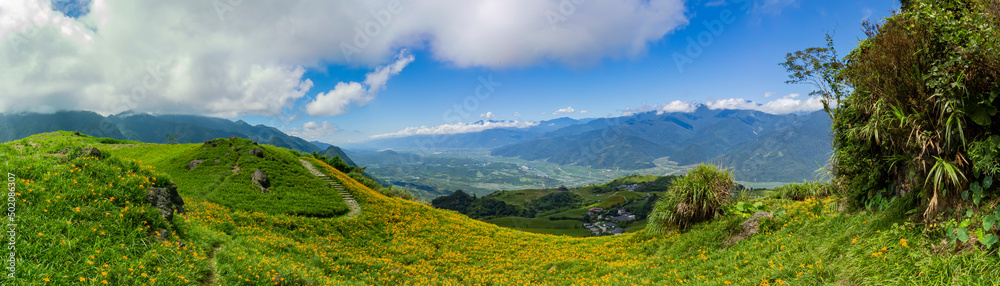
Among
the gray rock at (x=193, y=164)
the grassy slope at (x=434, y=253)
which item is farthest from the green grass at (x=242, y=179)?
the grassy slope at (x=434, y=253)

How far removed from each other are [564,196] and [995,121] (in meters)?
193

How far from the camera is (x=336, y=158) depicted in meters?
48.5

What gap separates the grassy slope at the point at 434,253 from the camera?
17.9 ft

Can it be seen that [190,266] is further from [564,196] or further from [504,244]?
[564,196]

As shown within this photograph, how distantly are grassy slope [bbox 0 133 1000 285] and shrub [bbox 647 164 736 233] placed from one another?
2.40 ft

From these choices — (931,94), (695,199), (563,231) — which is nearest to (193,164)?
(695,199)

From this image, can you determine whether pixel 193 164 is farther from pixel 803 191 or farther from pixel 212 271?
pixel 803 191

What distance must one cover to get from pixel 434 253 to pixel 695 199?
39.4ft

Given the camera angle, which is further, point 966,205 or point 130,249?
point 130,249

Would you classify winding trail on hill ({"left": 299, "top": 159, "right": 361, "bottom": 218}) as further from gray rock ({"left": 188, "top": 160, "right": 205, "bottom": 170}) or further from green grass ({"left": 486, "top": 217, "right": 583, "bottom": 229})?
green grass ({"left": 486, "top": 217, "right": 583, "bottom": 229})

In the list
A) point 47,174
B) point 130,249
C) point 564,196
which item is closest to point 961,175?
point 130,249

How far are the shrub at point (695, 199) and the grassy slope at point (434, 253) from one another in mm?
730

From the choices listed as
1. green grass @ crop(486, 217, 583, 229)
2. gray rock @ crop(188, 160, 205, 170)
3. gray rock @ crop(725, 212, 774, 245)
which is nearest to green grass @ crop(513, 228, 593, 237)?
green grass @ crop(486, 217, 583, 229)

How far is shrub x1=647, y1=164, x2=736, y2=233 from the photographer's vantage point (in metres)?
12.7
